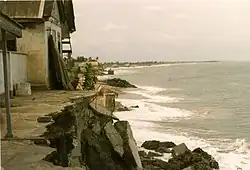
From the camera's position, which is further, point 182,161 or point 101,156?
point 182,161

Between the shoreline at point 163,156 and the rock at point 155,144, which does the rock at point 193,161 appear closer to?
the shoreline at point 163,156

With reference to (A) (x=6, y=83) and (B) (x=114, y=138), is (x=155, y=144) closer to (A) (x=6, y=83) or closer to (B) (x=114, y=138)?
(B) (x=114, y=138)

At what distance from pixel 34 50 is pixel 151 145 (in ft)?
22.6

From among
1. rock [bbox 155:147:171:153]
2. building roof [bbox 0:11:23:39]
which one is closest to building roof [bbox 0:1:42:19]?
rock [bbox 155:147:171:153]

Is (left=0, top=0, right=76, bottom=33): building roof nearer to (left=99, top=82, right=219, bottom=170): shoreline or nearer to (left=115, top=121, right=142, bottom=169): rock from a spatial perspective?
(left=99, top=82, right=219, bottom=170): shoreline

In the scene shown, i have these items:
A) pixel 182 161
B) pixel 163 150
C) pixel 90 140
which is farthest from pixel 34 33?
pixel 182 161

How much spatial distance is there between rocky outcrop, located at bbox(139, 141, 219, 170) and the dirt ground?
3.22 m

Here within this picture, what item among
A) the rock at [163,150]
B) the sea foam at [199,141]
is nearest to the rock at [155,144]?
the rock at [163,150]

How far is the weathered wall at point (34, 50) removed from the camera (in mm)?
19094

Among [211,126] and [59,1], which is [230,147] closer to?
[211,126]

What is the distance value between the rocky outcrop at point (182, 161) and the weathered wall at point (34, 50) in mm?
6717

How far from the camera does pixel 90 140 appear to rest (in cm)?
1181

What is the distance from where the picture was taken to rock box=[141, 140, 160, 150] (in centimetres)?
1645

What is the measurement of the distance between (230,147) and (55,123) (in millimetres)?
10055
